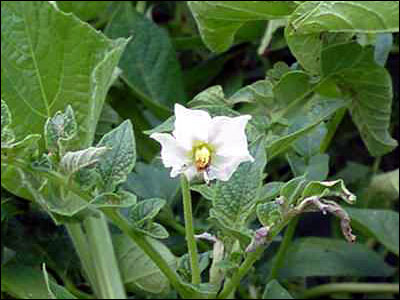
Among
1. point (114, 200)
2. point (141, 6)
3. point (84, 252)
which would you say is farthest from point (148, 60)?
point (114, 200)

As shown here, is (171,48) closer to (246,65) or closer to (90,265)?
(246,65)

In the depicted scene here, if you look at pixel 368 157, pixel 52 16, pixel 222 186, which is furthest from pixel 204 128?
pixel 368 157

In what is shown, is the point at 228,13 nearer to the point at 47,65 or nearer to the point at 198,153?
the point at 47,65

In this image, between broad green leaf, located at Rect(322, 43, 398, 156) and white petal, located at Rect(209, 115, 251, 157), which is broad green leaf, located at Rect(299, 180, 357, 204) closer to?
white petal, located at Rect(209, 115, 251, 157)

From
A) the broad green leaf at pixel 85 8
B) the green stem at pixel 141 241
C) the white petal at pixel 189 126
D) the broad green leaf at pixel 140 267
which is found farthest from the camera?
the broad green leaf at pixel 85 8

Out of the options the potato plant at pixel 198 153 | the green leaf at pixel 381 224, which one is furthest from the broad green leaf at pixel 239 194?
the green leaf at pixel 381 224

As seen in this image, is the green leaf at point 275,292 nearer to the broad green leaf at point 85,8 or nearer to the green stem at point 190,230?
the green stem at point 190,230
